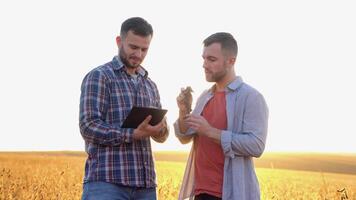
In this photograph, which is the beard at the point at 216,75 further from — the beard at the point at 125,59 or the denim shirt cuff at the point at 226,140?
the beard at the point at 125,59

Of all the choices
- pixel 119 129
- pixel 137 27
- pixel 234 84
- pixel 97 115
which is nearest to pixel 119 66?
pixel 137 27

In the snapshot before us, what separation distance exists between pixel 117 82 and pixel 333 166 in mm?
55787

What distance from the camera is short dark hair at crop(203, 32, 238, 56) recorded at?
585 centimetres

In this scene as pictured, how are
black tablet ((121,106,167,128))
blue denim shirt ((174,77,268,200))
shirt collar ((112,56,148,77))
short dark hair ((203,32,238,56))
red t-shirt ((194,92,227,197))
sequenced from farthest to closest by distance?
shirt collar ((112,56,148,77)) → short dark hair ((203,32,238,56)) → red t-shirt ((194,92,227,197)) → blue denim shirt ((174,77,268,200)) → black tablet ((121,106,167,128))

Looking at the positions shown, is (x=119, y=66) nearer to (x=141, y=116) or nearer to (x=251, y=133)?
(x=141, y=116)

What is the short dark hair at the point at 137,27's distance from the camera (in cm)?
581

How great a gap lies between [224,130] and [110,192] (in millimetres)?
1094

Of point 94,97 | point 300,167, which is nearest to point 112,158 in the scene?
point 94,97

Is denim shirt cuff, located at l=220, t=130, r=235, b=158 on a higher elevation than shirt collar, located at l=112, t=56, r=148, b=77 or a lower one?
lower

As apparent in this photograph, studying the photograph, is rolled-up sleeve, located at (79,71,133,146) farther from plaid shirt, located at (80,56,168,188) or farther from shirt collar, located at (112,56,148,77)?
shirt collar, located at (112,56,148,77)

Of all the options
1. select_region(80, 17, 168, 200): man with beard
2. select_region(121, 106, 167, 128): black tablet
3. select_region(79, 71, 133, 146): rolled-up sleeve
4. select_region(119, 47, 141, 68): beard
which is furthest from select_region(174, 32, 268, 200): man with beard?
select_region(79, 71, 133, 146): rolled-up sleeve

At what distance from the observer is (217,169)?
5766mm

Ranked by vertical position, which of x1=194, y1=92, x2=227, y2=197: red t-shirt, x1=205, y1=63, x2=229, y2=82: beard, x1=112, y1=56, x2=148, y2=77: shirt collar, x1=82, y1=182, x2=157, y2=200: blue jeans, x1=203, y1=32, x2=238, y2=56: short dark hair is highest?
x1=203, y1=32, x2=238, y2=56: short dark hair

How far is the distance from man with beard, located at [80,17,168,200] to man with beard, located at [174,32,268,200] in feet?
1.16
